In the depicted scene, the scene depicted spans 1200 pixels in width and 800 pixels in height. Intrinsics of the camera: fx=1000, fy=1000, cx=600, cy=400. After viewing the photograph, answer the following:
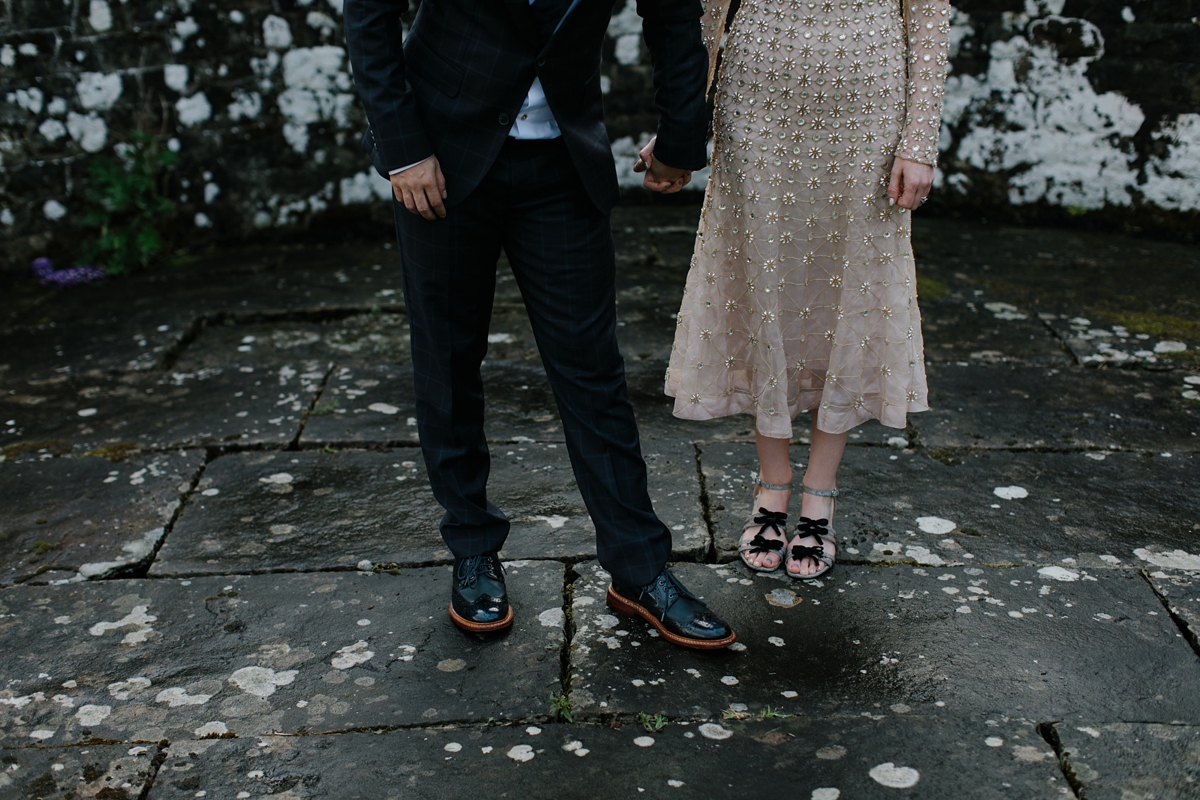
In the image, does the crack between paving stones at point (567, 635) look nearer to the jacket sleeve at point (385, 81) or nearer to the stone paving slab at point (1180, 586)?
the jacket sleeve at point (385, 81)

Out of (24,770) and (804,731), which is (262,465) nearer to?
(24,770)

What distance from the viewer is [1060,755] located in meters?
1.79

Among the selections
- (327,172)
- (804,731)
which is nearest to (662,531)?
(804,731)

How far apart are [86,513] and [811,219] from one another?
2093 mm

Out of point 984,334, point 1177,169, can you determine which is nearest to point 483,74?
point 984,334

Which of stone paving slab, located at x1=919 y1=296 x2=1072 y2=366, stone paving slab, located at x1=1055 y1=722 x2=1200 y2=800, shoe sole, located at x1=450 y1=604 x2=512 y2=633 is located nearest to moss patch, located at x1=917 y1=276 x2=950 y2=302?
stone paving slab, located at x1=919 y1=296 x2=1072 y2=366

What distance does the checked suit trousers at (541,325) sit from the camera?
1.95 meters

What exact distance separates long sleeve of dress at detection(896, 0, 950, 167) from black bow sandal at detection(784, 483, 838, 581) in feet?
2.75

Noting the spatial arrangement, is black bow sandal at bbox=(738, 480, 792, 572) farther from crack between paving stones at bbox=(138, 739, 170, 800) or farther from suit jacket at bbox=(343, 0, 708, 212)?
crack between paving stones at bbox=(138, 739, 170, 800)

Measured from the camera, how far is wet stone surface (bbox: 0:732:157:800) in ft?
5.82

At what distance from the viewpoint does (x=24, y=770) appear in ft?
5.99

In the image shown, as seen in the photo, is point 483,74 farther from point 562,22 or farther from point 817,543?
point 817,543

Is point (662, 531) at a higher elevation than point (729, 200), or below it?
below

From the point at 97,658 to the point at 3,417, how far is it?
1.69 metres
